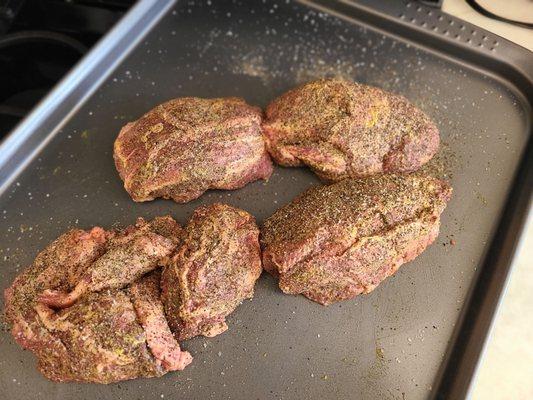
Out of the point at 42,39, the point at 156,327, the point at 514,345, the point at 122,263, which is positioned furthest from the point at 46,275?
the point at 514,345

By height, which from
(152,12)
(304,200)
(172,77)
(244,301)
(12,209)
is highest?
(152,12)

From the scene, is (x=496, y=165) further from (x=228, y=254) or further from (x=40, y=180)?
(x=40, y=180)

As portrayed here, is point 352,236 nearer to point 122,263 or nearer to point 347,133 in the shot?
point 347,133

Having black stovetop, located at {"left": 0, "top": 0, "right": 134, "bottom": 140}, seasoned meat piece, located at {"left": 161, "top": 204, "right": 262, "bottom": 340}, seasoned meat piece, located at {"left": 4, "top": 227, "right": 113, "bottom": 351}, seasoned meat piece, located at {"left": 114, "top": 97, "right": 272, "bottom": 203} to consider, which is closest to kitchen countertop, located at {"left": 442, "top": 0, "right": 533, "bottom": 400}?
seasoned meat piece, located at {"left": 161, "top": 204, "right": 262, "bottom": 340}

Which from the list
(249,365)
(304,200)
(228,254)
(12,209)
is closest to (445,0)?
(304,200)

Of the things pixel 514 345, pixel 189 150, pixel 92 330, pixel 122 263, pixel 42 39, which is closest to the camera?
pixel 92 330

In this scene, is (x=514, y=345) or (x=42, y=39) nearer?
(x=514, y=345)

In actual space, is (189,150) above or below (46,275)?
above
